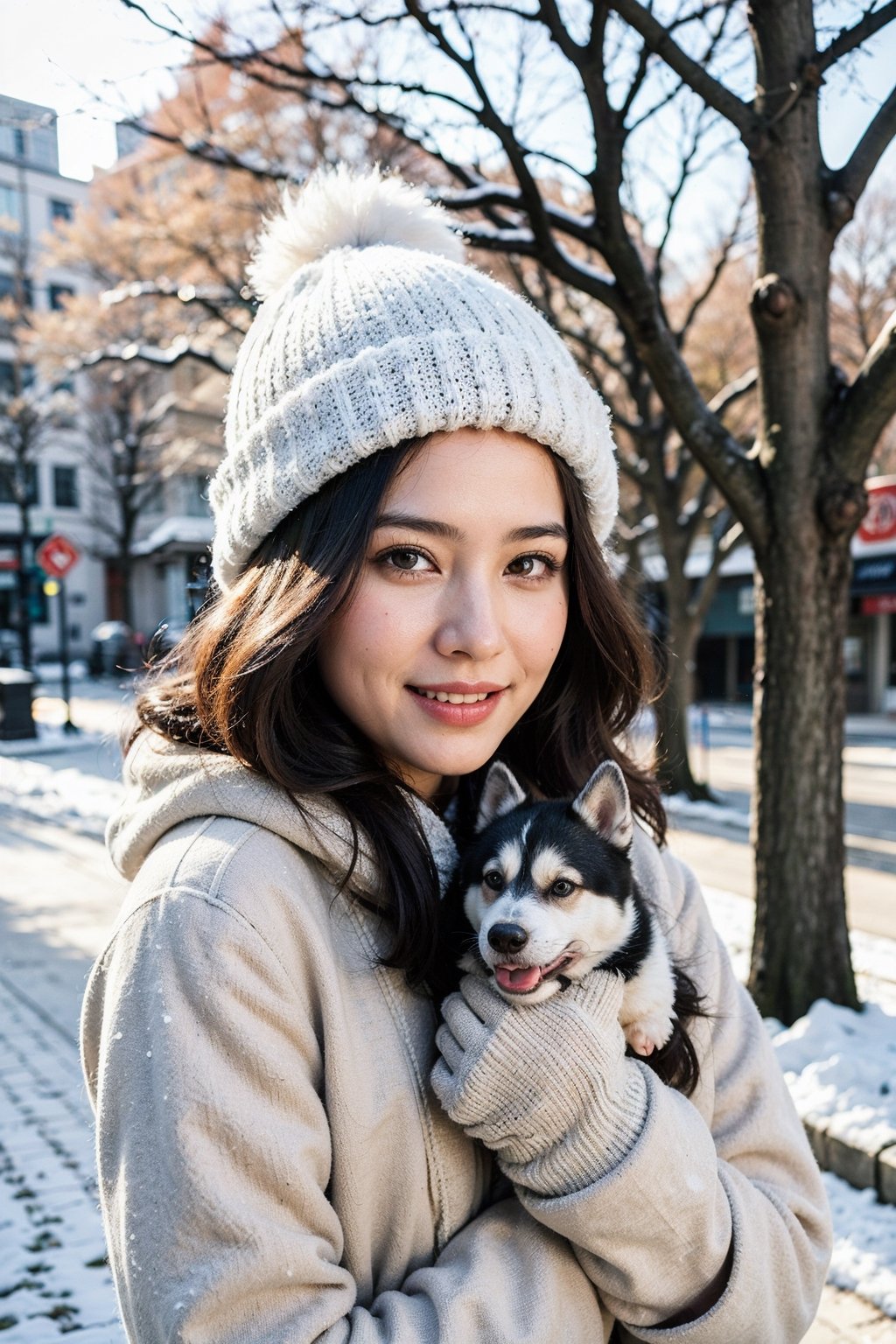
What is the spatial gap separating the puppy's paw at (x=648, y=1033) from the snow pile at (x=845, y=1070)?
2292 mm

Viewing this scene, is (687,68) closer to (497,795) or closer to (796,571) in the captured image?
(796,571)

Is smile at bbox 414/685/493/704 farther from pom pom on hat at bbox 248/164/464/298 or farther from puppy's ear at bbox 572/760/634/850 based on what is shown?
pom pom on hat at bbox 248/164/464/298

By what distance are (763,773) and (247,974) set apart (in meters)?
4.57

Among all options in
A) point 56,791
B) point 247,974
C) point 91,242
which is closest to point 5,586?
point 91,242

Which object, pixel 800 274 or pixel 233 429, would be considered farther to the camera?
pixel 800 274

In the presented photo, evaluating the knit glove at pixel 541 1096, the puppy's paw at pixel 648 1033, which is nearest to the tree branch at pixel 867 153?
the puppy's paw at pixel 648 1033

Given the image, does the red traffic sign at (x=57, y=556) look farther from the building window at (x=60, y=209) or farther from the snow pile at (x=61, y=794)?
the building window at (x=60, y=209)

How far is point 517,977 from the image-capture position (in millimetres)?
1623

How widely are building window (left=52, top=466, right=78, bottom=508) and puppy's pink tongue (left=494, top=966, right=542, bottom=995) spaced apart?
166 ft

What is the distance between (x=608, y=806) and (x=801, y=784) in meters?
3.60

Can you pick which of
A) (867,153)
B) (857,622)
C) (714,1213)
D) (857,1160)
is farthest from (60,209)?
(714,1213)

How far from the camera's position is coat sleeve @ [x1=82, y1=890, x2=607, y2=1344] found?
48.4 inches

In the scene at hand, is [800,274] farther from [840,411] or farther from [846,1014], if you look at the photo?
[846,1014]

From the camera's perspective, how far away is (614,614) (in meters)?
2.10
